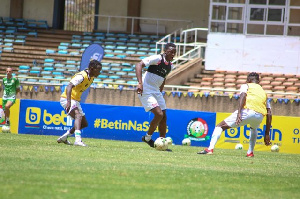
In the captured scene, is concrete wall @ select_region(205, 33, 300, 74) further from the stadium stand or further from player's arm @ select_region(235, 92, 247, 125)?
player's arm @ select_region(235, 92, 247, 125)

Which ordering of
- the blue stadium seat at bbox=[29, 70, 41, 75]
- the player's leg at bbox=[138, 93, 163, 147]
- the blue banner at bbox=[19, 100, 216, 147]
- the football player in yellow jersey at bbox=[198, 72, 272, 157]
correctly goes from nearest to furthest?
the football player in yellow jersey at bbox=[198, 72, 272, 157] → the player's leg at bbox=[138, 93, 163, 147] → the blue banner at bbox=[19, 100, 216, 147] → the blue stadium seat at bbox=[29, 70, 41, 75]

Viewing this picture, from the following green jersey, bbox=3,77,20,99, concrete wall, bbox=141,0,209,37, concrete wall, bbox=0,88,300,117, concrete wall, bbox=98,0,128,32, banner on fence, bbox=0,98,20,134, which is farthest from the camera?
concrete wall, bbox=98,0,128,32

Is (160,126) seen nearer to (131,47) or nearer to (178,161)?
(178,161)

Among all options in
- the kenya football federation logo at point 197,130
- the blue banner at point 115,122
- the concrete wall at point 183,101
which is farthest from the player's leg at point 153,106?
the concrete wall at point 183,101

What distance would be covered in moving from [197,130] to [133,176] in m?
13.0

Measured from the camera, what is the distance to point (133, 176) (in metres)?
9.52

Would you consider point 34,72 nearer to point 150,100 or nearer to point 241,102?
point 150,100

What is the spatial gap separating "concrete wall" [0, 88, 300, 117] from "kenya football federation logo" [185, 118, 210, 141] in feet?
12.5

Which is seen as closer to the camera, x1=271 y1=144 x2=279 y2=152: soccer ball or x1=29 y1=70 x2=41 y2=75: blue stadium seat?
x1=271 y1=144 x2=279 y2=152: soccer ball

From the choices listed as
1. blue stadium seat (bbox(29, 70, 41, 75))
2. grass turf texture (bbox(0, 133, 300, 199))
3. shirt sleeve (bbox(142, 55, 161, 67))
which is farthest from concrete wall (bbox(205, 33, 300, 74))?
grass turf texture (bbox(0, 133, 300, 199))

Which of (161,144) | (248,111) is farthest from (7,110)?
(248,111)

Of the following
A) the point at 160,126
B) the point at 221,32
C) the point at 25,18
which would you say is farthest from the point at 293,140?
the point at 25,18

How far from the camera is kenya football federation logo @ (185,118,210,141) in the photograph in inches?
877

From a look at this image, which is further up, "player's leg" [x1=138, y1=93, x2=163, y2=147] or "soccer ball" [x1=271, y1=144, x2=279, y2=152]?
"player's leg" [x1=138, y1=93, x2=163, y2=147]
